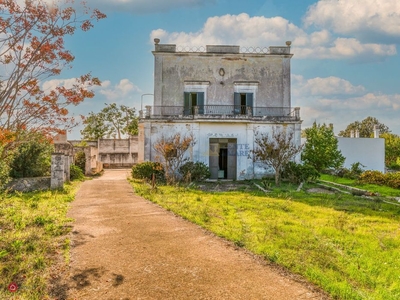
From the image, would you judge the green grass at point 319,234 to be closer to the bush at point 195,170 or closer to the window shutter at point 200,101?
the bush at point 195,170

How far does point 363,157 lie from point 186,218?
26.0m

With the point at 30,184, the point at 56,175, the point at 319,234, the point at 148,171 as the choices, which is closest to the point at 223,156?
the point at 148,171

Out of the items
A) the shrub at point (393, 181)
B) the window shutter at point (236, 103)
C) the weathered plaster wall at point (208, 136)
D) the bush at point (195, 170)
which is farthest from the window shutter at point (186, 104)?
the shrub at point (393, 181)

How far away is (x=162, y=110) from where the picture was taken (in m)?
21.5

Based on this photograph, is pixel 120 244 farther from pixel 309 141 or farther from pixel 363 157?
pixel 363 157

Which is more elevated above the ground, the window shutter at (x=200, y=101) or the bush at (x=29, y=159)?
the window shutter at (x=200, y=101)

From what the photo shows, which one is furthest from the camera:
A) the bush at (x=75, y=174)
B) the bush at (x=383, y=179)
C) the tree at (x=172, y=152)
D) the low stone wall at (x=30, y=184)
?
the bush at (x=75, y=174)

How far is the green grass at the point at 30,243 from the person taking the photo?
4.48 m

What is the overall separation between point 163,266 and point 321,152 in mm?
21783

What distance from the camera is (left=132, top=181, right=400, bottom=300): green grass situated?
15.5 feet

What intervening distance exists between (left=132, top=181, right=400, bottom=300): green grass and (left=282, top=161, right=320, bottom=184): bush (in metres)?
5.96

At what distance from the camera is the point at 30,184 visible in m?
13.6

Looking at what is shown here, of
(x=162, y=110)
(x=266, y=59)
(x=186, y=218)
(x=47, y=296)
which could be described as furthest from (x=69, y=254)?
(x=266, y=59)

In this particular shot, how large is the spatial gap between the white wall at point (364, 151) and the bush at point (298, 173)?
1261cm
